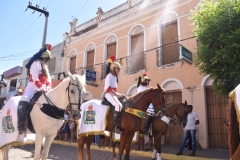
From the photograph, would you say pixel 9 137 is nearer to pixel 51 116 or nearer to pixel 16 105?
pixel 16 105

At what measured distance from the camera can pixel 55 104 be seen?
434cm

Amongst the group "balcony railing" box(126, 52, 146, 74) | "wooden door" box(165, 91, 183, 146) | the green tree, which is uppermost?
"balcony railing" box(126, 52, 146, 74)

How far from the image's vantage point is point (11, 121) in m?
4.36

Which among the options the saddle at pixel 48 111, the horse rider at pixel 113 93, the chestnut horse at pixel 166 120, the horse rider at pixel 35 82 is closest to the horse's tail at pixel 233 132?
the saddle at pixel 48 111

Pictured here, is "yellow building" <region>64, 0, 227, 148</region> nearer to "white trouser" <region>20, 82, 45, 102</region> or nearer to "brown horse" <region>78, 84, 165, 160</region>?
"brown horse" <region>78, 84, 165, 160</region>

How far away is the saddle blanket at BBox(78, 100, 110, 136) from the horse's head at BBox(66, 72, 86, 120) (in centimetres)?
171

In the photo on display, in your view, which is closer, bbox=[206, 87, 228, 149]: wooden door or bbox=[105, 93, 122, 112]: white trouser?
bbox=[105, 93, 122, 112]: white trouser

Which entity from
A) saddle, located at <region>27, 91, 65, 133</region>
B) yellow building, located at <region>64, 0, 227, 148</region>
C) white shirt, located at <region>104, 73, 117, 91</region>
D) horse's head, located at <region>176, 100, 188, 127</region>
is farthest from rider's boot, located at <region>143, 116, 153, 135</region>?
yellow building, located at <region>64, 0, 227, 148</region>

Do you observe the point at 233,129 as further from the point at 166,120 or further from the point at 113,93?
the point at 166,120

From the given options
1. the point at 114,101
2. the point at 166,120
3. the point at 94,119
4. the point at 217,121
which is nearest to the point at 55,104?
the point at 94,119

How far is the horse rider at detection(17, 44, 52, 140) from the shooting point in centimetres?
413

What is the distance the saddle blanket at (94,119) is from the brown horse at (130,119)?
182 millimetres

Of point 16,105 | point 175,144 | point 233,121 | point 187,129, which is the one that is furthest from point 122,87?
point 233,121

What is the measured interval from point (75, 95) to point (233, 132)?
9.25ft
